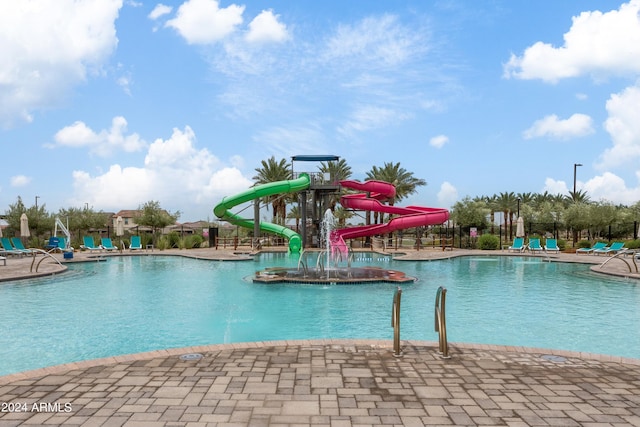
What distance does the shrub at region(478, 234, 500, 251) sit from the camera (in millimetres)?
29500

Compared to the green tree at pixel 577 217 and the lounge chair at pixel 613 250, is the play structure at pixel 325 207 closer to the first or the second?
the lounge chair at pixel 613 250

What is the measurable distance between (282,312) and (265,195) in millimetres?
14977

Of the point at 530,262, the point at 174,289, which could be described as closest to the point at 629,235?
the point at 530,262

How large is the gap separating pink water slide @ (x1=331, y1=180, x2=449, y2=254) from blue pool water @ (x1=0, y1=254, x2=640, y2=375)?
7957mm

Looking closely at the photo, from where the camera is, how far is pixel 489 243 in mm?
29641

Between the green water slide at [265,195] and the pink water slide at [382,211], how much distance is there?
2.39m

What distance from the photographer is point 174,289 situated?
13367 mm

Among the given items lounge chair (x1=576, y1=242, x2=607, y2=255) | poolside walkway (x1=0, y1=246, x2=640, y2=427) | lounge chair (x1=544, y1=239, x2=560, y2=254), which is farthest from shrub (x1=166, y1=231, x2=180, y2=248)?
poolside walkway (x1=0, y1=246, x2=640, y2=427)

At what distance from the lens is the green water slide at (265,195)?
24.0 m

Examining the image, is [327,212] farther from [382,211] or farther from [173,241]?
[173,241]

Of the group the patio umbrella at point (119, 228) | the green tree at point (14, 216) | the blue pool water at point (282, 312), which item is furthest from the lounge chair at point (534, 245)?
the green tree at point (14, 216)

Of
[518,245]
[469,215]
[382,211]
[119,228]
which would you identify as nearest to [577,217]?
[469,215]

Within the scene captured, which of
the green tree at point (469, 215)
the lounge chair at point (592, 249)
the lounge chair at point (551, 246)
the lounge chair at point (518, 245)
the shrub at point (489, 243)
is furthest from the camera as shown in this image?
the green tree at point (469, 215)

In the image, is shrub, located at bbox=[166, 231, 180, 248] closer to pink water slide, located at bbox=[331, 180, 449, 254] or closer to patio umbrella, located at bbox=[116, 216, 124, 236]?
patio umbrella, located at bbox=[116, 216, 124, 236]
